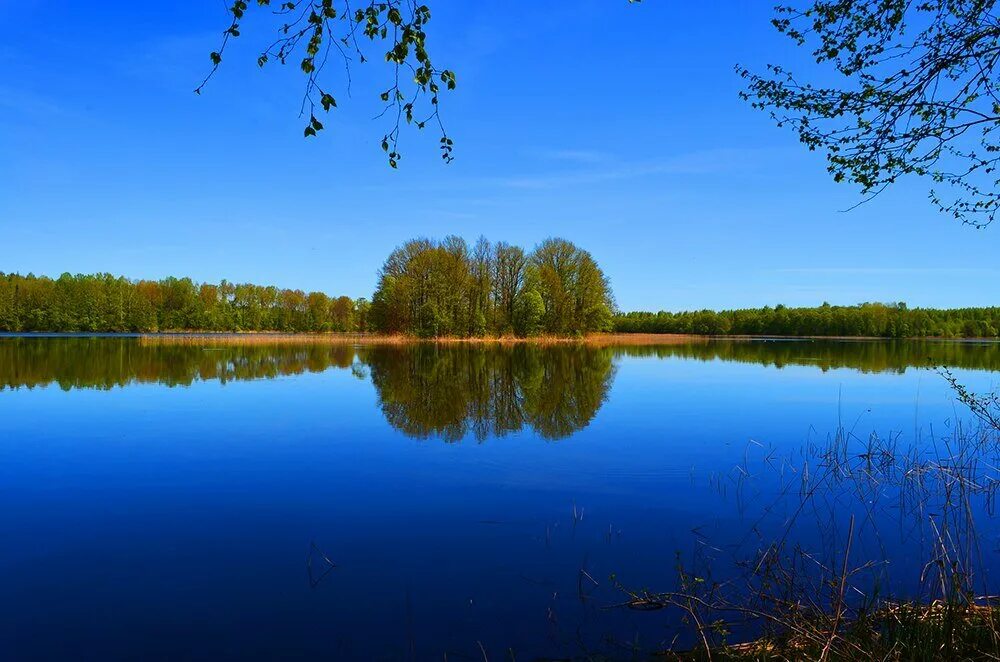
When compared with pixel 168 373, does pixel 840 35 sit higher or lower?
higher

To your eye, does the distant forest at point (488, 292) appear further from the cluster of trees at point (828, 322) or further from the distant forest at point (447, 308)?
the cluster of trees at point (828, 322)

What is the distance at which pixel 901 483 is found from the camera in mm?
9641

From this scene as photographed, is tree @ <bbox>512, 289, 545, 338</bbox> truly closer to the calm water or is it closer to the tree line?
the tree line

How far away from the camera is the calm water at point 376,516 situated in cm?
480

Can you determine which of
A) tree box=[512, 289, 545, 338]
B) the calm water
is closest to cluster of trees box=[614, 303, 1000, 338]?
tree box=[512, 289, 545, 338]

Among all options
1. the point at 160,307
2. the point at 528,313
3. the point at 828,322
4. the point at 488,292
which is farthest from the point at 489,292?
the point at 828,322

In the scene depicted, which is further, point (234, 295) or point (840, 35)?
point (234, 295)

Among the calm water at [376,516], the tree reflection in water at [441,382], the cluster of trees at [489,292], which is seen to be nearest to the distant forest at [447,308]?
the cluster of trees at [489,292]

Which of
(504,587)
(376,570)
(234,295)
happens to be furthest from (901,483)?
(234,295)

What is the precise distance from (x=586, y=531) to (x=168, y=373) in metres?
25.8

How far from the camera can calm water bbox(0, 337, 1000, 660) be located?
15.8 ft

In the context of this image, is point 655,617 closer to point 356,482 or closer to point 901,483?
point 356,482

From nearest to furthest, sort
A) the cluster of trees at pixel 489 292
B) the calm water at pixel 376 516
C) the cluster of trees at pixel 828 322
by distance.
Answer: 1. the calm water at pixel 376 516
2. the cluster of trees at pixel 489 292
3. the cluster of trees at pixel 828 322

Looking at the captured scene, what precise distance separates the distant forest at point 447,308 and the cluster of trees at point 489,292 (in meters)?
0.12
